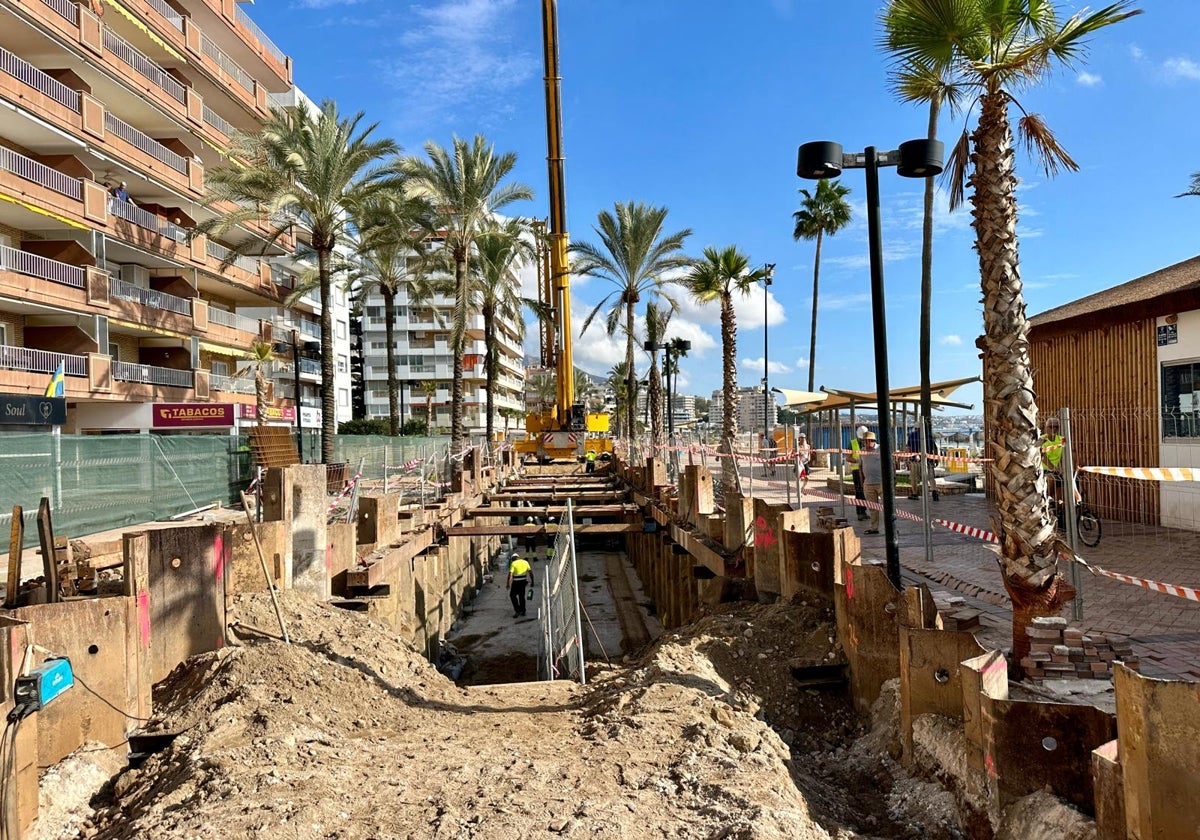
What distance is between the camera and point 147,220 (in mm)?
26328

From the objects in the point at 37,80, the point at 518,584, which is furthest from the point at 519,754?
the point at 37,80

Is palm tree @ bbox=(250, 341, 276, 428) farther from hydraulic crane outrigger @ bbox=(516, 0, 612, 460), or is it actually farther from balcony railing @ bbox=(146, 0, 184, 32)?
balcony railing @ bbox=(146, 0, 184, 32)

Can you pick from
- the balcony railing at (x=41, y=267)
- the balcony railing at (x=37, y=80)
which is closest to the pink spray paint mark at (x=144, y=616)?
the balcony railing at (x=41, y=267)

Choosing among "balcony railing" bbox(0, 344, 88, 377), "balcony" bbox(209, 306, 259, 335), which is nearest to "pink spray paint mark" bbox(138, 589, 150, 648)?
"balcony railing" bbox(0, 344, 88, 377)

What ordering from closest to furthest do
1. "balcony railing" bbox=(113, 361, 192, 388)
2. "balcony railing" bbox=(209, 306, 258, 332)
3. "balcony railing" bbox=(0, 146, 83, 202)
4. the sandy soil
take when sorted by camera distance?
1. the sandy soil
2. "balcony railing" bbox=(0, 146, 83, 202)
3. "balcony railing" bbox=(113, 361, 192, 388)
4. "balcony railing" bbox=(209, 306, 258, 332)

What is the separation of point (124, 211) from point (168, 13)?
9511 mm

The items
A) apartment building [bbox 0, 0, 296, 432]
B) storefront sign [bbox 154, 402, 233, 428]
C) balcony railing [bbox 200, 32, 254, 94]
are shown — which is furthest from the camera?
balcony railing [bbox 200, 32, 254, 94]

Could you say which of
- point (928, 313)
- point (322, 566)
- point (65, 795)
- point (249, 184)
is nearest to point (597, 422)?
point (928, 313)

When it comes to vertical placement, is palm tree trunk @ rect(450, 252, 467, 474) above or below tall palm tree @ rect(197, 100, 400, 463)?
below

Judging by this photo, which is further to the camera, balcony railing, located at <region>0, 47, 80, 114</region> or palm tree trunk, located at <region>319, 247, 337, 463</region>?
palm tree trunk, located at <region>319, 247, 337, 463</region>

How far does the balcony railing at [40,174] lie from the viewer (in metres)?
20.2

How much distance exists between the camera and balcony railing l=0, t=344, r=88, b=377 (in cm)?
2047

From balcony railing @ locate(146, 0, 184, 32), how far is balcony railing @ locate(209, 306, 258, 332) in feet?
36.8

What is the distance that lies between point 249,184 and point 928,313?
70.4ft
